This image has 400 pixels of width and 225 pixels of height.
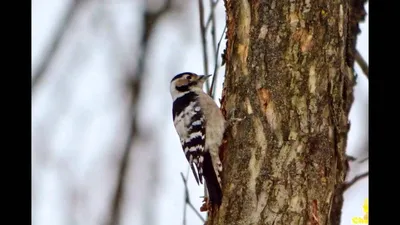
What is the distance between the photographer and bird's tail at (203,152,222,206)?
335 cm

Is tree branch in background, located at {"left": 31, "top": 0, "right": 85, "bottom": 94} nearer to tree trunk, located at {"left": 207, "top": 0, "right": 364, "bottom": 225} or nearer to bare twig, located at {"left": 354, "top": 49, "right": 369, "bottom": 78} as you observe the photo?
tree trunk, located at {"left": 207, "top": 0, "right": 364, "bottom": 225}

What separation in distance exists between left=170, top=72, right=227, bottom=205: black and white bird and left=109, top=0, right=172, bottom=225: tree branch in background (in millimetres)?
548

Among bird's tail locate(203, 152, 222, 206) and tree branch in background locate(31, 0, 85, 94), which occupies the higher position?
tree branch in background locate(31, 0, 85, 94)

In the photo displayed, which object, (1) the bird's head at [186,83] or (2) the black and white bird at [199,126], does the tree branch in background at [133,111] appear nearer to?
(2) the black and white bird at [199,126]

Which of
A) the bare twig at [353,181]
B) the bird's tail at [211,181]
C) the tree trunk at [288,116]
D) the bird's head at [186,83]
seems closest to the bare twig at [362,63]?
the bare twig at [353,181]

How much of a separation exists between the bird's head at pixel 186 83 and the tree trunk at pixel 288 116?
4.10ft

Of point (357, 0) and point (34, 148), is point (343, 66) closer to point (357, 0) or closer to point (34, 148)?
point (357, 0)

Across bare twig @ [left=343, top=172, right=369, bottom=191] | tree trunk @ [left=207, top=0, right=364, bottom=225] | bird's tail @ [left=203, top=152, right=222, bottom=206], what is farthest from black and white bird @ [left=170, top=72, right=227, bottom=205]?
bare twig @ [left=343, top=172, right=369, bottom=191]

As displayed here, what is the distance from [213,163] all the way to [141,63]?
0.85m

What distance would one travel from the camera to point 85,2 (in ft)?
11.9

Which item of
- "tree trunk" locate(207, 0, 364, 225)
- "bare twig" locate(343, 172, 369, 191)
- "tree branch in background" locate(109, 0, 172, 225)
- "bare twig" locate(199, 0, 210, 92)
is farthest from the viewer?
"bare twig" locate(343, 172, 369, 191)

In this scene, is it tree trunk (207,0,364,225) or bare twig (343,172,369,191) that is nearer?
tree trunk (207,0,364,225)
